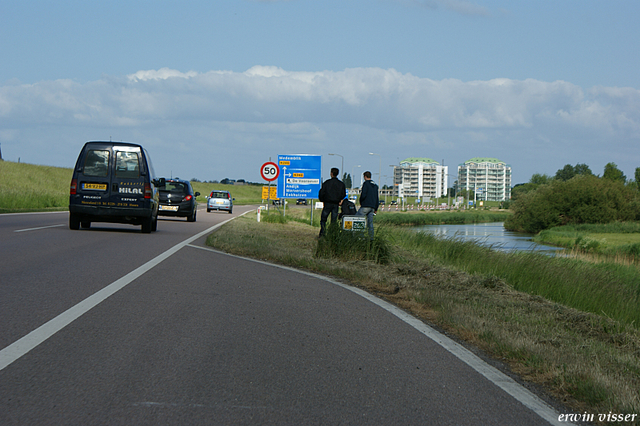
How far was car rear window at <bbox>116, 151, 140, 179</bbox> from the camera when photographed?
17094 mm

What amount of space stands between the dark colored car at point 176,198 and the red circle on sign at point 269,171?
3.30 m

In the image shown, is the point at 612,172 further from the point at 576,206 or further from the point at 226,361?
the point at 226,361

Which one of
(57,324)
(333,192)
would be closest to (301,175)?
(333,192)

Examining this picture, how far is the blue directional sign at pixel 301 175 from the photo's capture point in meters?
31.0

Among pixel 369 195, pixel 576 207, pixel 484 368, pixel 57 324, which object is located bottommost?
pixel 484 368

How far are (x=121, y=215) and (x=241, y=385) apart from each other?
13821 millimetres

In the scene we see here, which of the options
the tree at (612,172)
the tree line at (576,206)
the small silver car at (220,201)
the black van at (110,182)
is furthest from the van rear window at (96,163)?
the tree at (612,172)

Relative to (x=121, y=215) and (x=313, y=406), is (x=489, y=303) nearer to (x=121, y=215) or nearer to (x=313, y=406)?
(x=313, y=406)

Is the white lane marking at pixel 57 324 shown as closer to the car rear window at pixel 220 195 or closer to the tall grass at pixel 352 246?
the tall grass at pixel 352 246

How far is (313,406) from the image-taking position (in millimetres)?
3977

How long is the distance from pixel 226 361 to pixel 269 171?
23838 mm

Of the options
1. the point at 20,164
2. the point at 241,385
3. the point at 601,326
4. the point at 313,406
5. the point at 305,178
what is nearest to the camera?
the point at 313,406

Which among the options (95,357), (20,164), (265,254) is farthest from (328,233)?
(20,164)

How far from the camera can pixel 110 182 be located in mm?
17047
